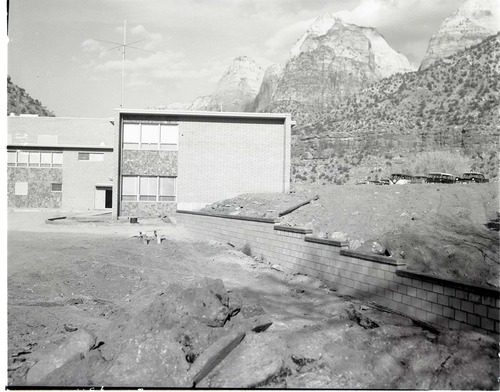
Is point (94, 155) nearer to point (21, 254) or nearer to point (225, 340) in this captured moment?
point (21, 254)

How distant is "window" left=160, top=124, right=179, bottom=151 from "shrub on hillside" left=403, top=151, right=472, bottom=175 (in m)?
26.5

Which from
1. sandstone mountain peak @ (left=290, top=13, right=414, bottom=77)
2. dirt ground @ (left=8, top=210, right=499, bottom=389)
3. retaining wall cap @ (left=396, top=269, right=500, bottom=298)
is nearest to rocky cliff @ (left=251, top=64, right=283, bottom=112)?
sandstone mountain peak @ (left=290, top=13, right=414, bottom=77)

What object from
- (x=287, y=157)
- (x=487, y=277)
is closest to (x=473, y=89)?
(x=287, y=157)

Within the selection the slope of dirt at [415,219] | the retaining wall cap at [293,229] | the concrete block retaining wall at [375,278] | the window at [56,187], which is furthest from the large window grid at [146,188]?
the retaining wall cap at [293,229]

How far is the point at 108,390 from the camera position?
522 cm

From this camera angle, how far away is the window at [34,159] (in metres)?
36.3

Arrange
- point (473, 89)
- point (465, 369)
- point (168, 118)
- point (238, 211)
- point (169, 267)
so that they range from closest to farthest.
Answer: point (465, 369) < point (169, 267) < point (238, 211) < point (168, 118) < point (473, 89)

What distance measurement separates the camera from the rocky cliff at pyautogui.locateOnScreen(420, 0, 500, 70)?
4297 centimetres

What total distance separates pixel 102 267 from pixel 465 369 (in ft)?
24.7

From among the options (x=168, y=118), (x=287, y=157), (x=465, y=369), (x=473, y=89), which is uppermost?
(x=473, y=89)

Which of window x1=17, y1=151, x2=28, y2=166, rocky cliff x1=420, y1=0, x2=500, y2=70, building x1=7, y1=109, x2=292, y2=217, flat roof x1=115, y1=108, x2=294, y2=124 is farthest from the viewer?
rocky cliff x1=420, y1=0, x2=500, y2=70

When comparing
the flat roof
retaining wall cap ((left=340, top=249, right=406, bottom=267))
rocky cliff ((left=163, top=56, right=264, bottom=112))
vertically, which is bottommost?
retaining wall cap ((left=340, top=249, right=406, bottom=267))

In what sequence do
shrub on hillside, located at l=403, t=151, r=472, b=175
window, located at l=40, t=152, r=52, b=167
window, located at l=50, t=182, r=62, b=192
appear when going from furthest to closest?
shrub on hillside, located at l=403, t=151, r=472, b=175
window, located at l=50, t=182, r=62, b=192
window, located at l=40, t=152, r=52, b=167

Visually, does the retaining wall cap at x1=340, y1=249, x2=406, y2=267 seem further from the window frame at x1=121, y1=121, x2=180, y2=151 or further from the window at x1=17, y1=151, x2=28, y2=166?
the window at x1=17, y1=151, x2=28, y2=166
